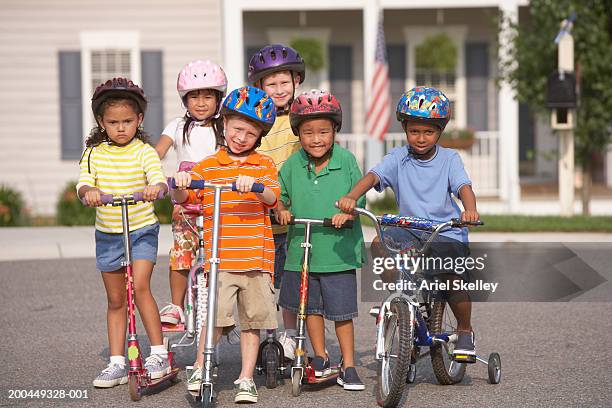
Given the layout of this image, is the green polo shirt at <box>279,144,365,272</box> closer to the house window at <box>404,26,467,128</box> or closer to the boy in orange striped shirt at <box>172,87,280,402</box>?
the boy in orange striped shirt at <box>172,87,280,402</box>

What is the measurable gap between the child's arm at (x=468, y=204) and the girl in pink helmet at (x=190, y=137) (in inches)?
61.7

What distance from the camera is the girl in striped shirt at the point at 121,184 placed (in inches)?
259

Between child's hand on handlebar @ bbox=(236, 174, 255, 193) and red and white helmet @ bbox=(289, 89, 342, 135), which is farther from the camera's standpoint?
red and white helmet @ bbox=(289, 89, 342, 135)

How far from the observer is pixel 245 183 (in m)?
5.82

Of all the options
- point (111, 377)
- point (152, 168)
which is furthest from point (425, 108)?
point (111, 377)

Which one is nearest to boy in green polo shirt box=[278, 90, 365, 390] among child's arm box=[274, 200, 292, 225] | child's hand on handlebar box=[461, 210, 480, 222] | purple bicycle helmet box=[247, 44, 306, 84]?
child's arm box=[274, 200, 292, 225]

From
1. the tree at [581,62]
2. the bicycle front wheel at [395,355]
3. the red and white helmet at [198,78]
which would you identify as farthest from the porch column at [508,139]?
the bicycle front wheel at [395,355]

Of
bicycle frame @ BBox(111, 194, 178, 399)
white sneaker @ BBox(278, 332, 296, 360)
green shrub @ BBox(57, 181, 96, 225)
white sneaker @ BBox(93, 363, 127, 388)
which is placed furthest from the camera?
green shrub @ BBox(57, 181, 96, 225)

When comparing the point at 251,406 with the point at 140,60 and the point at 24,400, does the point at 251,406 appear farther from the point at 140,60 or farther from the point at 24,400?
the point at 140,60

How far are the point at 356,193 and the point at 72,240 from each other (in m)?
9.06

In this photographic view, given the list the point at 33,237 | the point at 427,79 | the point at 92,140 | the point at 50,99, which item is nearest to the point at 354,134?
the point at 427,79

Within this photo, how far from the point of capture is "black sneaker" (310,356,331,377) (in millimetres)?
6566

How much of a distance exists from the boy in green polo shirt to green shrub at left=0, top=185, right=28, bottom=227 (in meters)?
11.8

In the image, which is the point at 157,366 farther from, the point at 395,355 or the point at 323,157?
the point at 323,157
